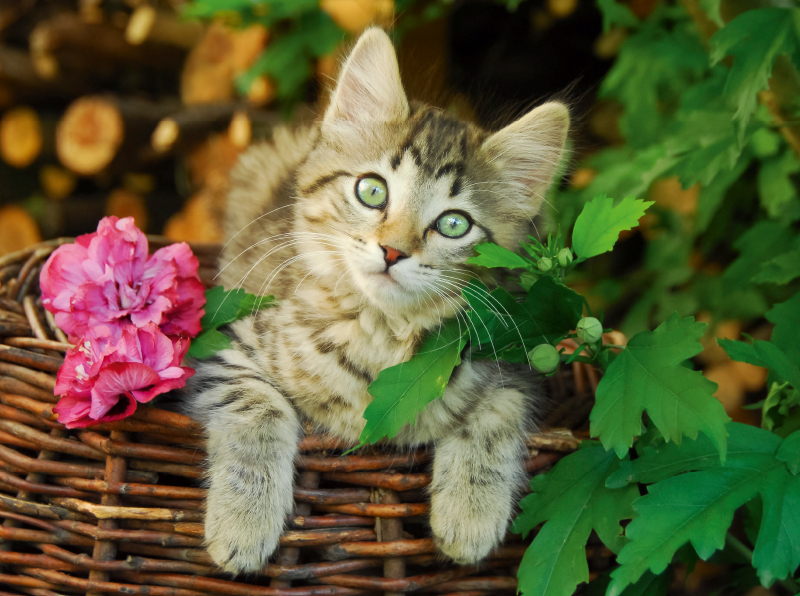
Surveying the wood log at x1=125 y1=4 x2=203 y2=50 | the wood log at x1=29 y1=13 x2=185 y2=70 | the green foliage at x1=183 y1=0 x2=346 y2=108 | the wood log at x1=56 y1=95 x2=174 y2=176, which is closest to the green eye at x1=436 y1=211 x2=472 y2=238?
the green foliage at x1=183 y1=0 x2=346 y2=108

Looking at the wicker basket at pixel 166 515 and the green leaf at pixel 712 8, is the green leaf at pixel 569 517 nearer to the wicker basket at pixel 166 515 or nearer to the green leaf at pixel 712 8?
the wicker basket at pixel 166 515

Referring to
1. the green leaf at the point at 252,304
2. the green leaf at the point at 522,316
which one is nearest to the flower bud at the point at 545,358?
the green leaf at the point at 522,316

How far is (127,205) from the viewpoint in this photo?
255 cm

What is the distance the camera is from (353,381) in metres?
1.14

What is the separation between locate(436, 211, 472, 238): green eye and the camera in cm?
113

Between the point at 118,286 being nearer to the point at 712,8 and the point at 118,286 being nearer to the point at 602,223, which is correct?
the point at 602,223

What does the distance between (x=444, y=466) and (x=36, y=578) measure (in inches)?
27.2

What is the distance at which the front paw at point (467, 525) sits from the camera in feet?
Answer: 3.25

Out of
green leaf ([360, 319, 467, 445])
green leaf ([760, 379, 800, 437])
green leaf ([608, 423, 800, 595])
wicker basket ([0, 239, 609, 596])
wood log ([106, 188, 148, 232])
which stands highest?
green leaf ([360, 319, 467, 445])

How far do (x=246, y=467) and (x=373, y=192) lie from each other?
0.52 metres

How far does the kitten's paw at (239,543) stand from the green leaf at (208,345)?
313mm

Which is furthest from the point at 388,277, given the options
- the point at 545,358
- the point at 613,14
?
the point at 613,14

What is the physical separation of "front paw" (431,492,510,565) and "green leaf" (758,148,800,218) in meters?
0.99

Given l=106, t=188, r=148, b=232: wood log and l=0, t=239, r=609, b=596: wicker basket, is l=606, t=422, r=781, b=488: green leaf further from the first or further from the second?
l=106, t=188, r=148, b=232: wood log
